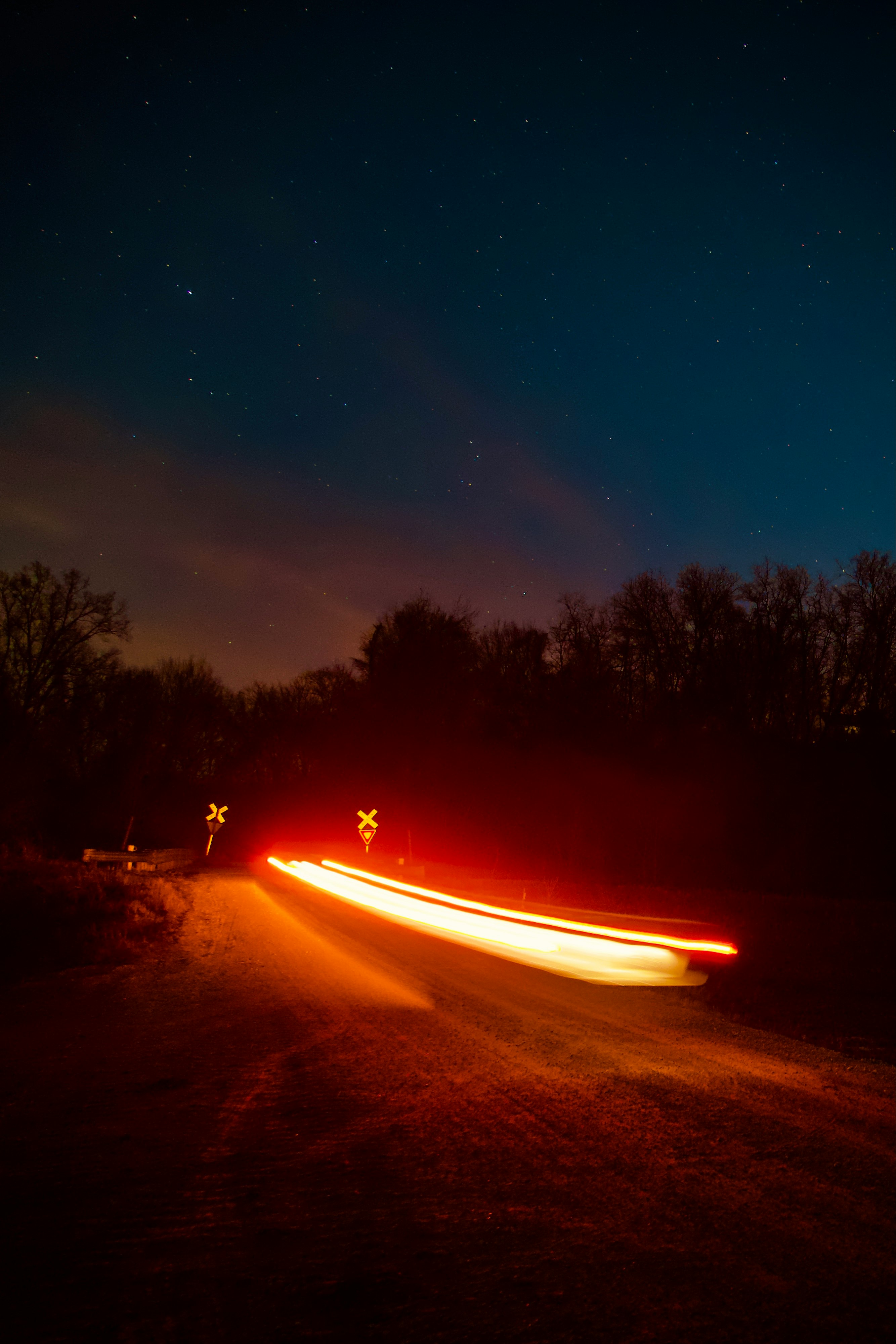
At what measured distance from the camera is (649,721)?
37.7 metres

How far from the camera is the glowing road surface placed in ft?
32.6

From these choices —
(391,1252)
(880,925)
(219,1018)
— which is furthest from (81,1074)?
(880,925)

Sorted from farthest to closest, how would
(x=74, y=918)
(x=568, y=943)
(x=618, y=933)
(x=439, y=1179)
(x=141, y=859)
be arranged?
(x=141, y=859), (x=74, y=918), (x=568, y=943), (x=618, y=933), (x=439, y=1179)

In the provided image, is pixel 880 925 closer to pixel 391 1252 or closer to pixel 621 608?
pixel 391 1252

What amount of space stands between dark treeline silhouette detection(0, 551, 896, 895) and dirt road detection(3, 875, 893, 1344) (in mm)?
23958

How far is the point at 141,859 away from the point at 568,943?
25591 millimetres

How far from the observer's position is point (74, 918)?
48.8ft

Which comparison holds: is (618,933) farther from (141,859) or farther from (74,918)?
(141,859)

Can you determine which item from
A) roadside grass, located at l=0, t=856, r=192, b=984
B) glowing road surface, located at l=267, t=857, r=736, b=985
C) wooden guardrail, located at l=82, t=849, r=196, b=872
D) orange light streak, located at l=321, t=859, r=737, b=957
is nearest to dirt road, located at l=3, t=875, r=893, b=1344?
glowing road surface, located at l=267, t=857, r=736, b=985

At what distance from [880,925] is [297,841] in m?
41.9

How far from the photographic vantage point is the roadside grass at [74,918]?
12.2 m

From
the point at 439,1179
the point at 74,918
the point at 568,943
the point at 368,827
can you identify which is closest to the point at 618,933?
the point at 568,943

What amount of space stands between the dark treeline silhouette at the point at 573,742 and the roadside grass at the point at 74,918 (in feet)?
27.6

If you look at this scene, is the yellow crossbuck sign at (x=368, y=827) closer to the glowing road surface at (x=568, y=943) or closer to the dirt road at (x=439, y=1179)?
the glowing road surface at (x=568, y=943)
